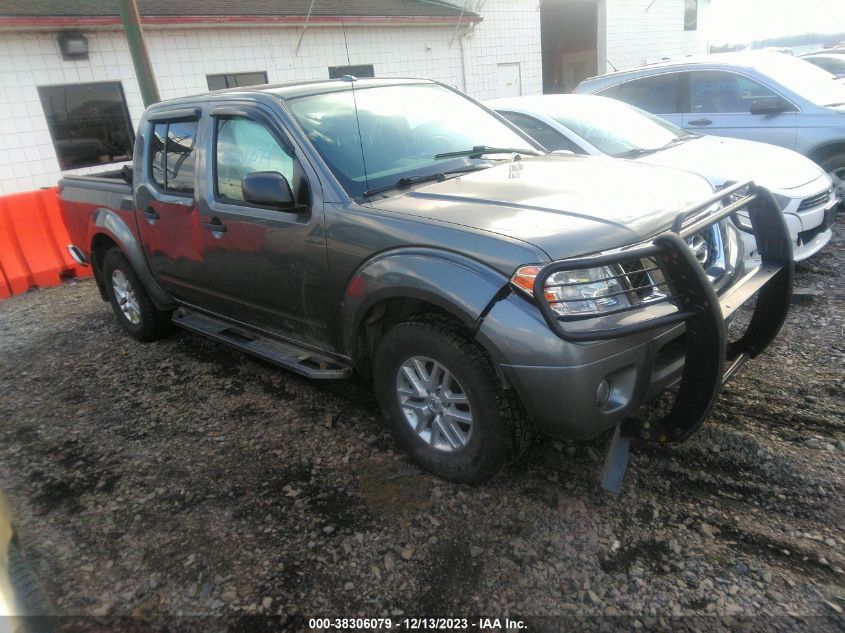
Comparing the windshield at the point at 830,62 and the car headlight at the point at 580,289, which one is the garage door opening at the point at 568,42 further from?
the car headlight at the point at 580,289

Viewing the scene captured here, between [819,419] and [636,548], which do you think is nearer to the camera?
[636,548]

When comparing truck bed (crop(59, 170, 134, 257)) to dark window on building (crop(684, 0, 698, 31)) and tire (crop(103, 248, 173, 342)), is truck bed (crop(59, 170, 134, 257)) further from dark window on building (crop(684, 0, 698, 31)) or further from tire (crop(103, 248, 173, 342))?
dark window on building (crop(684, 0, 698, 31))

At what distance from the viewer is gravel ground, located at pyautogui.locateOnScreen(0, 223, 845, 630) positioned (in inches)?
93.9

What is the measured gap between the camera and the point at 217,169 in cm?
389

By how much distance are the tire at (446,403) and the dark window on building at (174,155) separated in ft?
6.56

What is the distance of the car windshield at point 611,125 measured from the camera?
564 cm

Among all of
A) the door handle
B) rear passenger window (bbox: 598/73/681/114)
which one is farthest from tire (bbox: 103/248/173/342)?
rear passenger window (bbox: 598/73/681/114)

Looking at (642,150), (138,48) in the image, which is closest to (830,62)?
(642,150)

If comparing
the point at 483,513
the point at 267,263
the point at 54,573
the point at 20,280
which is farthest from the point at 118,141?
the point at 483,513

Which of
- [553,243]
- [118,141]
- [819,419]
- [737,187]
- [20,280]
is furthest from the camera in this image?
[118,141]

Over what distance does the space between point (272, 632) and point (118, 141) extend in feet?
33.1

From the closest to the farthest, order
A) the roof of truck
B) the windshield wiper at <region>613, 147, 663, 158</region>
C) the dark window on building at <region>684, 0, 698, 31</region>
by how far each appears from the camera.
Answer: the roof of truck < the windshield wiper at <region>613, 147, 663, 158</region> < the dark window on building at <region>684, 0, 698, 31</region>

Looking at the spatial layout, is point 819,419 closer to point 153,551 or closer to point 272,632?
point 272,632

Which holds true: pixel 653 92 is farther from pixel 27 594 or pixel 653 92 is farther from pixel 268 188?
pixel 27 594
